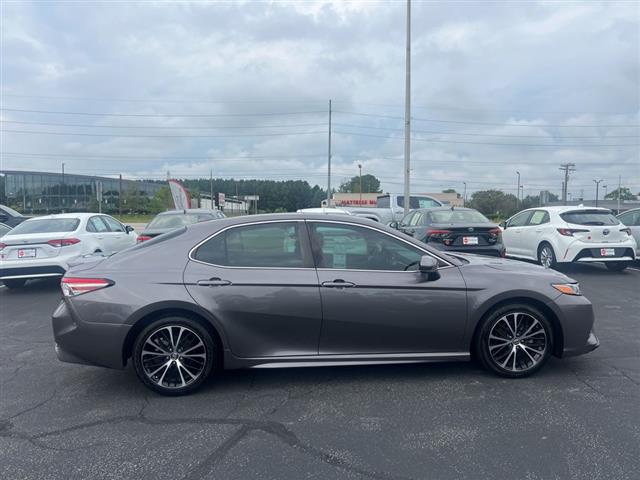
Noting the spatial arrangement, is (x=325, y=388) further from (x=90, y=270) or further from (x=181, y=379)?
(x=90, y=270)

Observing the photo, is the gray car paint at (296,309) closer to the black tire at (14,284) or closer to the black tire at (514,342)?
the black tire at (514,342)

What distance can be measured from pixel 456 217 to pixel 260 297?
764 cm

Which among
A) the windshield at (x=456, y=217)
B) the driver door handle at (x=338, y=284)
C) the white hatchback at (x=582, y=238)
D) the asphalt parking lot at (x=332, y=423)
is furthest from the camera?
the windshield at (x=456, y=217)

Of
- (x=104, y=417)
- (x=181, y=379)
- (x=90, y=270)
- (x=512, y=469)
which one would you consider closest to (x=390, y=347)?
(x=512, y=469)

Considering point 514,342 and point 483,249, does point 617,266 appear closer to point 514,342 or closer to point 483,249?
point 483,249

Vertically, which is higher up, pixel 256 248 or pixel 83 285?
pixel 256 248

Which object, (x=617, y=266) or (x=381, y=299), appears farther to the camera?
(x=617, y=266)

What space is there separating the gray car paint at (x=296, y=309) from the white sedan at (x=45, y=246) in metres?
5.16

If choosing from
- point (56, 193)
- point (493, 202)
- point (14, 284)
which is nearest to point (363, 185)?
point (493, 202)

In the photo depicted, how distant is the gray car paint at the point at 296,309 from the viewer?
4117 mm

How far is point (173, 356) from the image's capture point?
415 cm

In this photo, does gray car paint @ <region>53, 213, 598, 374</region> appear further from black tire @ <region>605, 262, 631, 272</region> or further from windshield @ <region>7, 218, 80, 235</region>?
black tire @ <region>605, 262, 631, 272</region>

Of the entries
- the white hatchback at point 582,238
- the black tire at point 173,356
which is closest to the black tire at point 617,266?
the white hatchback at point 582,238

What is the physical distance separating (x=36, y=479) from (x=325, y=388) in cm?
217
